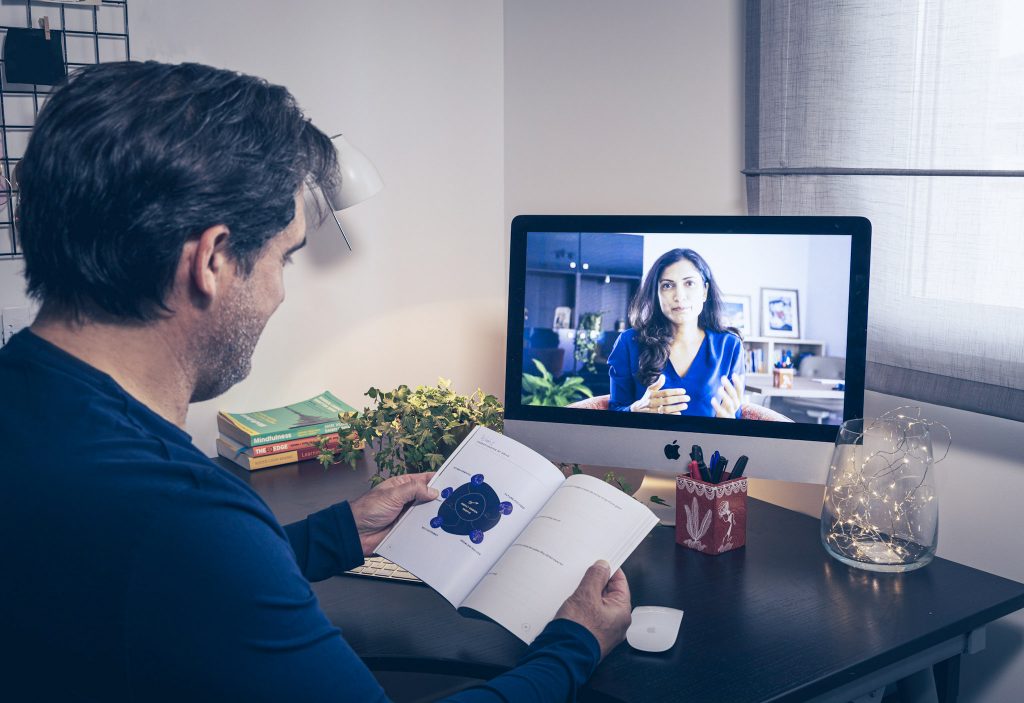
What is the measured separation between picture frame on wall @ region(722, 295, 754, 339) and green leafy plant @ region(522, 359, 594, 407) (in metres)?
0.25

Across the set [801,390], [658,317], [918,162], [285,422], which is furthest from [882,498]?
[285,422]

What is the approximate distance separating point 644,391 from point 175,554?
940mm

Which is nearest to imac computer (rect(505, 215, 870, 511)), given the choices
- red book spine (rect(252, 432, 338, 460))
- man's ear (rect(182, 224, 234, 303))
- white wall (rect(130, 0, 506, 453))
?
red book spine (rect(252, 432, 338, 460))

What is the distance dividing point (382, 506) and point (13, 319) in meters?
0.88

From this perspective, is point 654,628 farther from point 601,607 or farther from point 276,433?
point 276,433

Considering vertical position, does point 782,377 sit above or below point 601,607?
above

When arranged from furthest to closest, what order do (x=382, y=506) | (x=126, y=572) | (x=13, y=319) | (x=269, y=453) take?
1. (x=269, y=453)
2. (x=13, y=319)
3. (x=382, y=506)
4. (x=126, y=572)

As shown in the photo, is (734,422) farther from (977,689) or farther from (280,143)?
(280,143)

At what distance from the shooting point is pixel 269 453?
1786 mm

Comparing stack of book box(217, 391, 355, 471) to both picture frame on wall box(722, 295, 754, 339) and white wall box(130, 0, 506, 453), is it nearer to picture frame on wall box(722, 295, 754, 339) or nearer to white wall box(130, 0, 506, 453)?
white wall box(130, 0, 506, 453)

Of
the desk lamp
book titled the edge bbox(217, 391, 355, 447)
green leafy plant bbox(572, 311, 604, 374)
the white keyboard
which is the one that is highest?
the desk lamp

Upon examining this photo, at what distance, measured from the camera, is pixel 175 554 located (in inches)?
27.0

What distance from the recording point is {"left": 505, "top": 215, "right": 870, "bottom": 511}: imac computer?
140 centimetres

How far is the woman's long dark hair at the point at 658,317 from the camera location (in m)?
1.46
